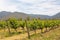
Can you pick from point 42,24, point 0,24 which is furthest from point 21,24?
point 0,24

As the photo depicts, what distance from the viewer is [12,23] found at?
250 feet

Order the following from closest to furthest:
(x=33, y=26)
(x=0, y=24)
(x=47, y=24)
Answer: (x=33, y=26) → (x=47, y=24) → (x=0, y=24)

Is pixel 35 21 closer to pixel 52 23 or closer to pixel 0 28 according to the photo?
pixel 52 23

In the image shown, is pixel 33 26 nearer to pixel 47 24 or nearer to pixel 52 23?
pixel 47 24

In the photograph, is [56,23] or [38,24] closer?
[38,24]

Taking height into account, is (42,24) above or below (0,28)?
above

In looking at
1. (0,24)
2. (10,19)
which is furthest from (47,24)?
(0,24)

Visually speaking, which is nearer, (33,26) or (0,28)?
(33,26)

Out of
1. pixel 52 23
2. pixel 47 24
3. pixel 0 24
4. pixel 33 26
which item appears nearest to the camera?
pixel 33 26

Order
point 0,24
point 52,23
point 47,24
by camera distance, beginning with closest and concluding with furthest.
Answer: point 47,24 → point 52,23 → point 0,24

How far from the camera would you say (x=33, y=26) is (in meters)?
72.9

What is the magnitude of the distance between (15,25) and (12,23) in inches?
67.6

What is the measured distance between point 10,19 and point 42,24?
14747 mm

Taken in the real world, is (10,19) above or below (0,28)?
above
